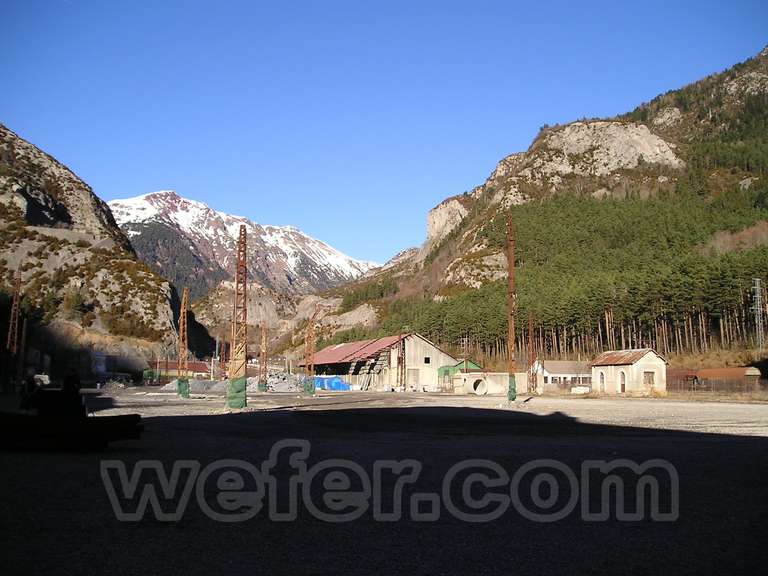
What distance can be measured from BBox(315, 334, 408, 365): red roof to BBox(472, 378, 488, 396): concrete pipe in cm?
1652

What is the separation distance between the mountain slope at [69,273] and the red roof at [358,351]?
25.9 meters

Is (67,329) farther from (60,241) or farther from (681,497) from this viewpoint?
(681,497)

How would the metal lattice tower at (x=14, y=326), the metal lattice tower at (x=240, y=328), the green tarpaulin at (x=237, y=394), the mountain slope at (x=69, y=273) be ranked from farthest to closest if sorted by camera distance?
the mountain slope at (x=69, y=273) < the metal lattice tower at (x=14, y=326) < the metal lattice tower at (x=240, y=328) < the green tarpaulin at (x=237, y=394)

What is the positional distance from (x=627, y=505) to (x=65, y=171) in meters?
154

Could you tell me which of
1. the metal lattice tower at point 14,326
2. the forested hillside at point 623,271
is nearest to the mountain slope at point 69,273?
the metal lattice tower at point 14,326

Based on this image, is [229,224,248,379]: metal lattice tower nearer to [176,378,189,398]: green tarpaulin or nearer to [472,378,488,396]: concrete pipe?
[176,378,189,398]: green tarpaulin

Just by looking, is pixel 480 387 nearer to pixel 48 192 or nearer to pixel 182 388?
pixel 182 388

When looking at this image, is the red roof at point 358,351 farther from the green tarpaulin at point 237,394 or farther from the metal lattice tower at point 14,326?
the green tarpaulin at point 237,394

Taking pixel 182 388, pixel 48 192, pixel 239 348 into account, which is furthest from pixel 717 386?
pixel 48 192

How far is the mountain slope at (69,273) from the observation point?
9681 cm

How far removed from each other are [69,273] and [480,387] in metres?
69.0

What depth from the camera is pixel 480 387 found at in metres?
72.1

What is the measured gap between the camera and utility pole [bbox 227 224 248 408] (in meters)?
34.1

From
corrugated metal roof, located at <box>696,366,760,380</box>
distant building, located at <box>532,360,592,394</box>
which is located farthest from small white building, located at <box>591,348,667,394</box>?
distant building, located at <box>532,360,592,394</box>
